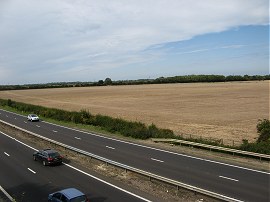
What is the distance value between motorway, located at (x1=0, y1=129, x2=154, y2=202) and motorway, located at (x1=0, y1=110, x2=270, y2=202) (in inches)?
173

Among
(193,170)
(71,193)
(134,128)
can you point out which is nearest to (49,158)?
(193,170)

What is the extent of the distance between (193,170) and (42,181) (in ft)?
32.8

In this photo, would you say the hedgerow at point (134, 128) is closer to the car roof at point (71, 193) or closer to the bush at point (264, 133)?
the bush at point (264, 133)

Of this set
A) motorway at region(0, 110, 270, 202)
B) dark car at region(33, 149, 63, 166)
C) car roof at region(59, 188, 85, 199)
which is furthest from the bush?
car roof at region(59, 188, 85, 199)

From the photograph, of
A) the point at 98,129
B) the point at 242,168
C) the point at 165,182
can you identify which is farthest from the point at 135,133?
the point at 165,182

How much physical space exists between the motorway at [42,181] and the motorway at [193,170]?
4403 mm

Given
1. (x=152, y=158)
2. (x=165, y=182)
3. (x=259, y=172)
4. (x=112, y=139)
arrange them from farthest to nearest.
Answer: (x=112, y=139) < (x=152, y=158) < (x=259, y=172) < (x=165, y=182)

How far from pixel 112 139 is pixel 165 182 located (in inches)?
818

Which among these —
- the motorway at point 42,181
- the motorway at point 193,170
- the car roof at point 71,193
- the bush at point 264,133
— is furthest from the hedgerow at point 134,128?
the car roof at point 71,193

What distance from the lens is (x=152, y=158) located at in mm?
29297

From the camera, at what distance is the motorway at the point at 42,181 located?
64.3 ft

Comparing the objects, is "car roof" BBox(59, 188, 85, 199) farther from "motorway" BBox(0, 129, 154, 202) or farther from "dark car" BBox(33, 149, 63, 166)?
"dark car" BBox(33, 149, 63, 166)

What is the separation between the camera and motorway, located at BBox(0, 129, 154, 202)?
19.6m

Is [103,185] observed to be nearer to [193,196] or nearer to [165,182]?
[165,182]
